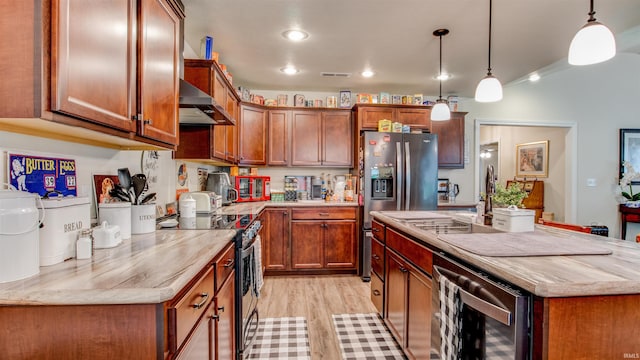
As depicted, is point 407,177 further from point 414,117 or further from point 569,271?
point 569,271

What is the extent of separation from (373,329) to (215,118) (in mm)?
2056

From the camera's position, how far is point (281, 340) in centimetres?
229

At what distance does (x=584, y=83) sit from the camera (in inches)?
192

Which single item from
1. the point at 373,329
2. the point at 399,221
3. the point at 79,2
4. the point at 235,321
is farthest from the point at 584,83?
the point at 79,2

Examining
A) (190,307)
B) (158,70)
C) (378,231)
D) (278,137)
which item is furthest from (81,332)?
(278,137)

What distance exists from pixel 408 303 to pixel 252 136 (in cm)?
286

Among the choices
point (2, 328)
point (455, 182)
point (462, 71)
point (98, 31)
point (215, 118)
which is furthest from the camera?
point (455, 182)

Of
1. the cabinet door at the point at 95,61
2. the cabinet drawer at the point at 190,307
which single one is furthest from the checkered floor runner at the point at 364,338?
the cabinet door at the point at 95,61

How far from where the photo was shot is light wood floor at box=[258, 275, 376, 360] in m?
2.32

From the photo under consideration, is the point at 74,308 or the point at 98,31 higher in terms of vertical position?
the point at 98,31

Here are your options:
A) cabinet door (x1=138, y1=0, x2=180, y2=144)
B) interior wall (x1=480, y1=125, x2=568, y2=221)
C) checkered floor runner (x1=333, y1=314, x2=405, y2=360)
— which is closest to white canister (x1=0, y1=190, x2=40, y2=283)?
cabinet door (x1=138, y1=0, x2=180, y2=144)

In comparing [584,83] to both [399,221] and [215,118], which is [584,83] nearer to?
[399,221]

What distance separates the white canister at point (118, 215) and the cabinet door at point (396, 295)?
154cm

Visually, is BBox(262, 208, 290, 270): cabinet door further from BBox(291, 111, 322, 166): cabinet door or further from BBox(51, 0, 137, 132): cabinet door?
BBox(51, 0, 137, 132): cabinet door
